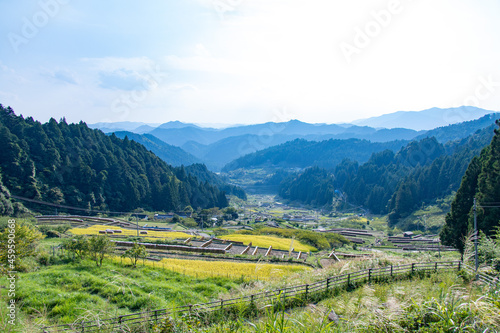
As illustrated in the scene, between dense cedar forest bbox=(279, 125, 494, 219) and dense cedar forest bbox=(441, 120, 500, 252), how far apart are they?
5000 cm

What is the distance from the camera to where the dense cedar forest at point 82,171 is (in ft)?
179

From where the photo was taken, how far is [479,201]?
2512 cm

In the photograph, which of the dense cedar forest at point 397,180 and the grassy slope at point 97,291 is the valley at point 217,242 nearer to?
the grassy slope at point 97,291

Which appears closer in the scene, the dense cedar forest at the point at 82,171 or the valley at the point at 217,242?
the valley at the point at 217,242

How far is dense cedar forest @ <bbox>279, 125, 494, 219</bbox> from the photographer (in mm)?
80125

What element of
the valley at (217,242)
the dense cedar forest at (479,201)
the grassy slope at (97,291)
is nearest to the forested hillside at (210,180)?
the valley at (217,242)

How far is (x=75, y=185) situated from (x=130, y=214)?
42.4 feet

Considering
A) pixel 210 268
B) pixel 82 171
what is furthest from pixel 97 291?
pixel 82 171

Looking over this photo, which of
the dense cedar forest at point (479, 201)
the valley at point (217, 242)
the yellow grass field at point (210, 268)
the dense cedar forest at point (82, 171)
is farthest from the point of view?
the dense cedar forest at point (82, 171)

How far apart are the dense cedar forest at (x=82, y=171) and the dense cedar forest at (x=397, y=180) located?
51779 millimetres

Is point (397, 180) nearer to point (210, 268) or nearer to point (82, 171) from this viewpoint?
point (82, 171)

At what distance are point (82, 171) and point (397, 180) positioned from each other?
307 feet

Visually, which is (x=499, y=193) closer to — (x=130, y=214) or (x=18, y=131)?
(x=130, y=214)

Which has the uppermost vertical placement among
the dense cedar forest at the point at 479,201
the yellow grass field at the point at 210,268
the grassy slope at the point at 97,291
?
the dense cedar forest at the point at 479,201
